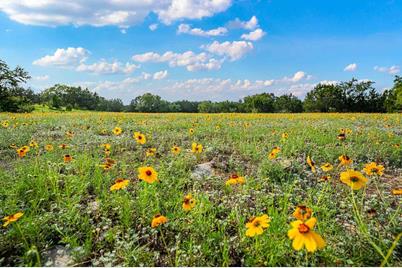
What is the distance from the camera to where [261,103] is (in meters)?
91.0

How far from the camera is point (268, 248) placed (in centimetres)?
303

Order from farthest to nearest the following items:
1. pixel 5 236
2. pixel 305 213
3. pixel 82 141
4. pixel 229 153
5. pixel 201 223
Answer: pixel 82 141, pixel 229 153, pixel 201 223, pixel 5 236, pixel 305 213

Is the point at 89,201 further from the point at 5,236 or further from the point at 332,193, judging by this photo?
the point at 332,193

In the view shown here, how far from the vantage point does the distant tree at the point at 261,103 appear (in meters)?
89.9

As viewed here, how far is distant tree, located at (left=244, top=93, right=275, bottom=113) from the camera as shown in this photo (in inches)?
3541

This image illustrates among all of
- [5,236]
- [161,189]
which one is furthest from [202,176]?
[5,236]

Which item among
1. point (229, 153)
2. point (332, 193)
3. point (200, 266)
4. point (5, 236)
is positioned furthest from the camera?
point (229, 153)

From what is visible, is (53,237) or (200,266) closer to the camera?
(200,266)

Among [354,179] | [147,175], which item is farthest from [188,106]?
[354,179]

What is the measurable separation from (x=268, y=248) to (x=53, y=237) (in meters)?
2.06

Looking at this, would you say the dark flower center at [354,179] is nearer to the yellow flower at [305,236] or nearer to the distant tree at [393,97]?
the yellow flower at [305,236]

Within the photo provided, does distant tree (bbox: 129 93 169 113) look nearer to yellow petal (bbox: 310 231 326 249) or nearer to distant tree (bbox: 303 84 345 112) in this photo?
distant tree (bbox: 303 84 345 112)

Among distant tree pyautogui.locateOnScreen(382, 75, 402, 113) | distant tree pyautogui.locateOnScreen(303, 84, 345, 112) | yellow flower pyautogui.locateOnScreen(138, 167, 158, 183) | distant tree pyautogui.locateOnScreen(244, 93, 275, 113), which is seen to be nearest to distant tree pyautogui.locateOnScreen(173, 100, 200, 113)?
distant tree pyautogui.locateOnScreen(244, 93, 275, 113)

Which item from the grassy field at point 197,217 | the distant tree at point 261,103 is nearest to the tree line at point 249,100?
the distant tree at point 261,103
